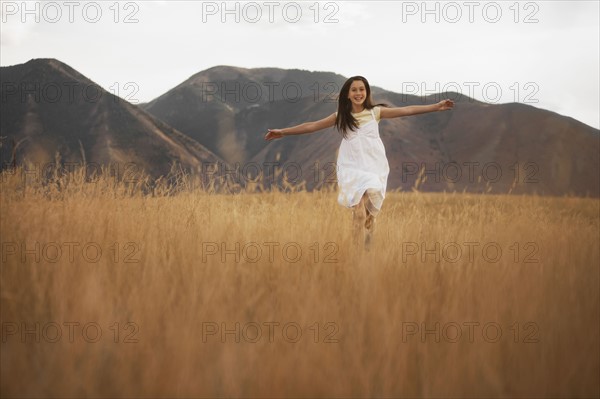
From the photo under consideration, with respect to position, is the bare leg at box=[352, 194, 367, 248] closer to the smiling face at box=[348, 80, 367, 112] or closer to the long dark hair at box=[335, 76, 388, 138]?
the long dark hair at box=[335, 76, 388, 138]

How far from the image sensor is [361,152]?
424 cm

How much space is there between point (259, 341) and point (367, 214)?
2557mm

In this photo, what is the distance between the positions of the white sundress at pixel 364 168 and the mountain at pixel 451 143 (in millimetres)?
35075

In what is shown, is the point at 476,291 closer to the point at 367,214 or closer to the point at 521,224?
the point at 367,214

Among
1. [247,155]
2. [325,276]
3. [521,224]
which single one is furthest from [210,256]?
[247,155]

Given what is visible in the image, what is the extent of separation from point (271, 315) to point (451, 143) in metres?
65.8

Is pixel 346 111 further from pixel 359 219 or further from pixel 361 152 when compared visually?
pixel 359 219

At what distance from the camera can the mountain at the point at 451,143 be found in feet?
177

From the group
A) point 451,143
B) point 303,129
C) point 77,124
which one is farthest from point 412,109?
point 451,143

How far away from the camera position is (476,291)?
112 inches

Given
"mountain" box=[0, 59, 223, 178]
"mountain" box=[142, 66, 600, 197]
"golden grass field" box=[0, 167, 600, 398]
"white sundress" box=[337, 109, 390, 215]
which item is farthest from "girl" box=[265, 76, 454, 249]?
"mountain" box=[0, 59, 223, 178]

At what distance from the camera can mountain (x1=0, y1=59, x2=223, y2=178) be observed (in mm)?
49688

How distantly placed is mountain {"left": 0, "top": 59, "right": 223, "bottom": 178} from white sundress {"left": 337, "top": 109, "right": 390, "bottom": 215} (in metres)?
46.9

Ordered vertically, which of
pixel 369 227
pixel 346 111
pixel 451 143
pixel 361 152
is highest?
pixel 451 143
